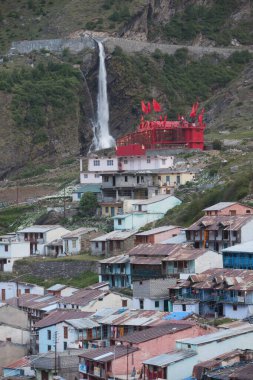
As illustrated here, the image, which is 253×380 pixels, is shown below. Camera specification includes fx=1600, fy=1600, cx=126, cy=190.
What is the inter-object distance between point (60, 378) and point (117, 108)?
63355 millimetres

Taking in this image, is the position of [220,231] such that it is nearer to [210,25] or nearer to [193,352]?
[193,352]

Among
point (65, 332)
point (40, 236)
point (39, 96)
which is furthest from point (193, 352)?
point (39, 96)

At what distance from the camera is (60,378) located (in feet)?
187

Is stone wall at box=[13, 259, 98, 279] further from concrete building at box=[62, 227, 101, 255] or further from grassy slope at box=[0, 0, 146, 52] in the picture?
grassy slope at box=[0, 0, 146, 52]

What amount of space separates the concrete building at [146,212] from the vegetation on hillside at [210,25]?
53776 mm

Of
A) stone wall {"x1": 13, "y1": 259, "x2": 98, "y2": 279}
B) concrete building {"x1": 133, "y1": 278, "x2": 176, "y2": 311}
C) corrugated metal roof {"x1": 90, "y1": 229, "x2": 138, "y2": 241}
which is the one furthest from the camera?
corrugated metal roof {"x1": 90, "y1": 229, "x2": 138, "y2": 241}

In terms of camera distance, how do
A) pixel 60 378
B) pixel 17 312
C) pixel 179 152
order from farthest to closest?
pixel 179 152 < pixel 17 312 < pixel 60 378

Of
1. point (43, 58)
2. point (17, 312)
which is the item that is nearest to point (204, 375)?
point (17, 312)

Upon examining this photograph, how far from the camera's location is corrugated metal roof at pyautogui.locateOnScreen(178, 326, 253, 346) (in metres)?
55.3

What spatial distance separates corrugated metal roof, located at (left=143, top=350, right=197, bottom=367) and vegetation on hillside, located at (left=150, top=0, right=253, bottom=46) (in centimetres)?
7854

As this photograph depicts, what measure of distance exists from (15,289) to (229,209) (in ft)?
35.9

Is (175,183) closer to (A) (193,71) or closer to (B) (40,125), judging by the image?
(B) (40,125)

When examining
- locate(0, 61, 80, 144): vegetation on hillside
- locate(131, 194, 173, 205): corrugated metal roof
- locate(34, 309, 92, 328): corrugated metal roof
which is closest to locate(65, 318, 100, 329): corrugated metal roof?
locate(34, 309, 92, 328): corrugated metal roof

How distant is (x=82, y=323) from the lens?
6247cm
